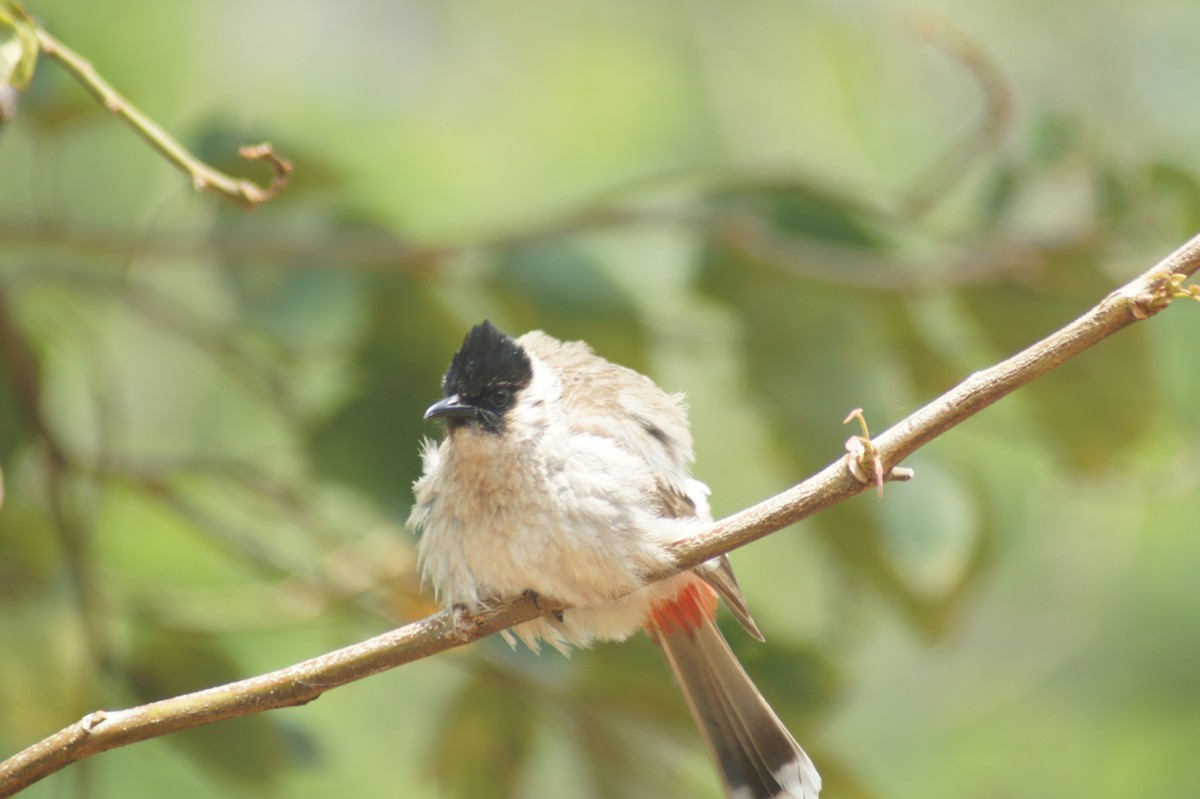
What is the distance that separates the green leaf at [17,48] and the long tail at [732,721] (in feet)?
5.14

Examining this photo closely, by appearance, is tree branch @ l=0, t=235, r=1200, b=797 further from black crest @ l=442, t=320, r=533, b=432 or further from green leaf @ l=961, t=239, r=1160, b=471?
green leaf @ l=961, t=239, r=1160, b=471

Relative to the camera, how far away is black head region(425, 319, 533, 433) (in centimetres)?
246

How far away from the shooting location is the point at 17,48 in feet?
5.52

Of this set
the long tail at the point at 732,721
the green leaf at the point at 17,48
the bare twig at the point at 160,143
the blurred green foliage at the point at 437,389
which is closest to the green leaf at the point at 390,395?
the blurred green foliage at the point at 437,389

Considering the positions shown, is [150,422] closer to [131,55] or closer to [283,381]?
[131,55]

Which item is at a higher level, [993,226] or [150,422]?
[150,422]

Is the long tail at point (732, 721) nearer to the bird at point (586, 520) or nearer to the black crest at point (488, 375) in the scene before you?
the bird at point (586, 520)

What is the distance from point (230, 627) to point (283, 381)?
594mm

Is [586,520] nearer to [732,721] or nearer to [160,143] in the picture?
[732,721]

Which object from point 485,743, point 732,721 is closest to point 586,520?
point 732,721

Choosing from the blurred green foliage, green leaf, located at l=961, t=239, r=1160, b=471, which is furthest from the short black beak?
green leaf, located at l=961, t=239, r=1160, b=471

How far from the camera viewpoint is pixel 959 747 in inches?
201

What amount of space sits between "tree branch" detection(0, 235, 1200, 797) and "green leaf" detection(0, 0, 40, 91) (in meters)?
0.76

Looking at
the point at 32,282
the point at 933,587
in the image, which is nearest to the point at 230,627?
the point at 32,282
